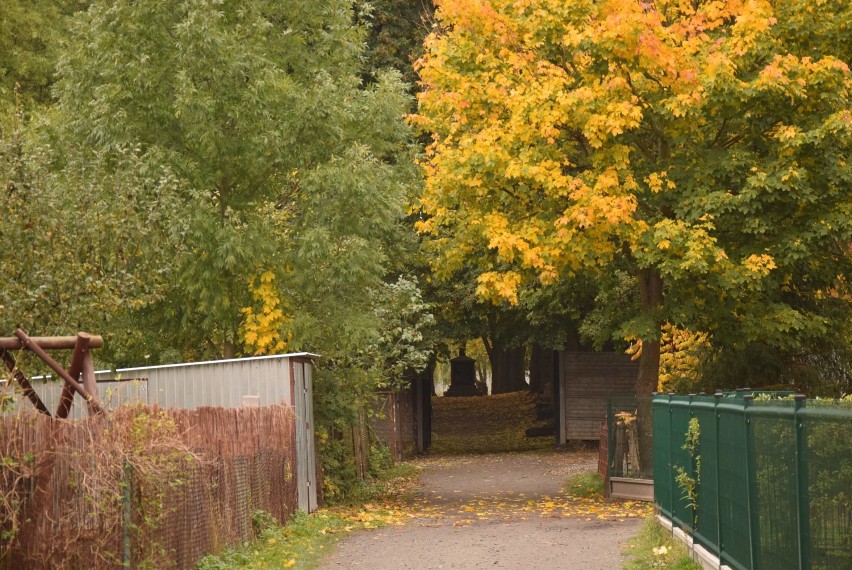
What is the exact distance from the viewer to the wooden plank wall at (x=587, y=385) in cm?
3550

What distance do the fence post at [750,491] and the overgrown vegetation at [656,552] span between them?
2.38 meters

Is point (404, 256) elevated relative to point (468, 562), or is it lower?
elevated

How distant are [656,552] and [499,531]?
3952mm

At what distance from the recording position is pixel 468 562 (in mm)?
13953

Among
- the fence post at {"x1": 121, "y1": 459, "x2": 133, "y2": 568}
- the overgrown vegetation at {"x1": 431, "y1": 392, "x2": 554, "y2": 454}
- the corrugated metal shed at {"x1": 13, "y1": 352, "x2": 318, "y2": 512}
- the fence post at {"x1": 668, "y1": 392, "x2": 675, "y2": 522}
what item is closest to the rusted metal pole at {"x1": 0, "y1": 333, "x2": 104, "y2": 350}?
the fence post at {"x1": 121, "y1": 459, "x2": 133, "y2": 568}

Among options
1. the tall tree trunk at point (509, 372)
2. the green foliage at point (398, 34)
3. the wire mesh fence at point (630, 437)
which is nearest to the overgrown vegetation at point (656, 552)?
the wire mesh fence at point (630, 437)

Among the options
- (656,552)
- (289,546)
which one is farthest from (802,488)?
(289,546)

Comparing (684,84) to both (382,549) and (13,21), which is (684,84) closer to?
(382,549)

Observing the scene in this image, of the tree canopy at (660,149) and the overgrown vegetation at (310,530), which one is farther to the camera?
the tree canopy at (660,149)

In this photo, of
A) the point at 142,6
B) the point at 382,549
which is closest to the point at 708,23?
the point at 142,6

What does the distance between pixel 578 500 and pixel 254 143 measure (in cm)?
829

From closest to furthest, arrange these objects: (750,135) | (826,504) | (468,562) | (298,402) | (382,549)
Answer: (826,504) → (468,562) → (382,549) → (298,402) → (750,135)

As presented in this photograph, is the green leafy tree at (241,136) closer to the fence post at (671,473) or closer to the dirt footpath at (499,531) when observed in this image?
the dirt footpath at (499,531)

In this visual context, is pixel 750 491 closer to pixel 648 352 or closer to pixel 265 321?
pixel 265 321
